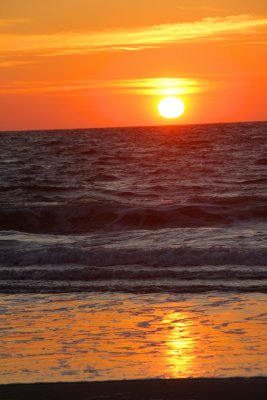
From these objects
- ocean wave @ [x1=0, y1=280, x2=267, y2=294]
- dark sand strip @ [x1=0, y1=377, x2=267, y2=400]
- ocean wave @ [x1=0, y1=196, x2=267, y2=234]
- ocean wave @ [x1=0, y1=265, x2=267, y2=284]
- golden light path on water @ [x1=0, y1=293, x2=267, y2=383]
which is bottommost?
dark sand strip @ [x1=0, y1=377, x2=267, y2=400]

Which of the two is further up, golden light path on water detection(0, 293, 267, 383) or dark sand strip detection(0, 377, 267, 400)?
golden light path on water detection(0, 293, 267, 383)

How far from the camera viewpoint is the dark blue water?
1138 centimetres

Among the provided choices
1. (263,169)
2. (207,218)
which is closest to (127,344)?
(207,218)

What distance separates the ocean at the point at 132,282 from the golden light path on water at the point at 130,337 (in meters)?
0.01

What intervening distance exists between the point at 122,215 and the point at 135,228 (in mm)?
1759

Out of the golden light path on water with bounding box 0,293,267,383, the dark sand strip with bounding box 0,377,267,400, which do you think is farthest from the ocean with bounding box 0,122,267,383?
the dark sand strip with bounding box 0,377,267,400

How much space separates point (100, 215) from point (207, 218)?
2.99 m

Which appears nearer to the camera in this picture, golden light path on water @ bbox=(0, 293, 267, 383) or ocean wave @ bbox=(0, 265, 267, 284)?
golden light path on water @ bbox=(0, 293, 267, 383)

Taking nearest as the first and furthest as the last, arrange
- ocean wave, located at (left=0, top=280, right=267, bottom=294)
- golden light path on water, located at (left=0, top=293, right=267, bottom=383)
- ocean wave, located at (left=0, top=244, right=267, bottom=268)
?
golden light path on water, located at (left=0, top=293, right=267, bottom=383)
ocean wave, located at (left=0, top=280, right=267, bottom=294)
ocean wave, located at (left=0, top=244, right=267, bottom=268)

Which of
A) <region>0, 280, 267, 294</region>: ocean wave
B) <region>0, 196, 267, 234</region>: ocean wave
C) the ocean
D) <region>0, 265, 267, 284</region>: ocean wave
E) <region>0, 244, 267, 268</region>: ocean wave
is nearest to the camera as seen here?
the ocean

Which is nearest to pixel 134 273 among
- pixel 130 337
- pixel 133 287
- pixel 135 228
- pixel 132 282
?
pixel 132 282

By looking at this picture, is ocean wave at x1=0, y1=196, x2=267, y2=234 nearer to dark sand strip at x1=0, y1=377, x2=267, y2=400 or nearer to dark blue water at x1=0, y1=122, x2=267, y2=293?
dark blue water at x1=0, y1=122, x2=267, y2=293

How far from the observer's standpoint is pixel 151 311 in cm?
869

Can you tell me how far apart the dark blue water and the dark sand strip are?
4048mm
